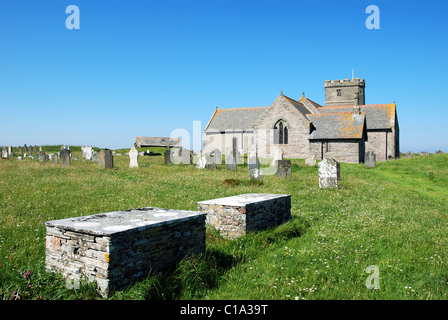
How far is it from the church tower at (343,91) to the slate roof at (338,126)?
17527mm

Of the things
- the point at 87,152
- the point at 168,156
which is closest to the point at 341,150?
the point at 168,156

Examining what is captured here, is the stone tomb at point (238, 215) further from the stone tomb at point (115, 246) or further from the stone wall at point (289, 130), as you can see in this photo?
the stone wall at point (289, 130)

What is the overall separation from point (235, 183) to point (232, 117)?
33596mm

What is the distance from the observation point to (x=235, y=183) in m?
14.1

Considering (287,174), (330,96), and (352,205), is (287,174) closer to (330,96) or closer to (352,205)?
(352,205)

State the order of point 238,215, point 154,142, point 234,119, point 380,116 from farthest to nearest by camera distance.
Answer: point 154,142 → point 234,119 → point 380,116 → point 238,215

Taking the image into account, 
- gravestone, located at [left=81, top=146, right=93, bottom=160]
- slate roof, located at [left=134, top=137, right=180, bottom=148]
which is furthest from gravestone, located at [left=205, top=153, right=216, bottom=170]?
slate roof, located at [left=134, top=137, right=180, bottom=148]

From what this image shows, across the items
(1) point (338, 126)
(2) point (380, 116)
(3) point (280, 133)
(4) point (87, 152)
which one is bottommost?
(4) point (87, 152)

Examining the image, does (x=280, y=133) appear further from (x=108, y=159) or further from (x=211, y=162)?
(x=108, y=159)

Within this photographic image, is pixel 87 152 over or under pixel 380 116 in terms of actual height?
Result: under

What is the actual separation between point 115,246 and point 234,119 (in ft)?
142

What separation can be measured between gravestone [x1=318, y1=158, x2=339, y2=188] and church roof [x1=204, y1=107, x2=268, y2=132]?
30258mm

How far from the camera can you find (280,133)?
36.6 m

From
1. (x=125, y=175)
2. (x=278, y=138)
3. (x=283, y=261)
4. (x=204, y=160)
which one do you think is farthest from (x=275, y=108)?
(x=283, y=261)
